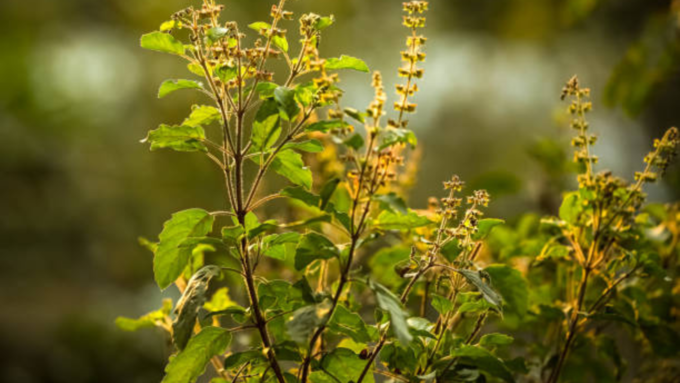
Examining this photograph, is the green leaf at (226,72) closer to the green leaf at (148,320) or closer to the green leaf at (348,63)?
the green leaf at (348,63)

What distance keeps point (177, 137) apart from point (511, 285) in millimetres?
348

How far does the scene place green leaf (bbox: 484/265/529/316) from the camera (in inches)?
21.3

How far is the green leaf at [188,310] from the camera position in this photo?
0.40 m

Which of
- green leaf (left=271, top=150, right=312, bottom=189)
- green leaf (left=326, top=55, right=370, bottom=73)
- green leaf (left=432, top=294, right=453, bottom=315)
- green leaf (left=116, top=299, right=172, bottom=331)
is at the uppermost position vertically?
green leaf (left=326, top=55, right=370, bottom=73)

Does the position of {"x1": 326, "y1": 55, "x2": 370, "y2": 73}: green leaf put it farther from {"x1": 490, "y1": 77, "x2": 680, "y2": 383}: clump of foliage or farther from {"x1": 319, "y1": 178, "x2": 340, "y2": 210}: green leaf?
{"x1": 490, "y1": 77, "x2": 680, "y2": 383}: clump of foliage

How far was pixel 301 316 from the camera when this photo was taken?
39cm

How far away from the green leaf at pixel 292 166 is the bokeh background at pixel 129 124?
4.89ft

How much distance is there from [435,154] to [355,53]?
1.60 feet

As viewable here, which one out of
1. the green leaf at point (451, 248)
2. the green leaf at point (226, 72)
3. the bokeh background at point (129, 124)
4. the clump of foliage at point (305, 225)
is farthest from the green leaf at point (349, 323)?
the bokeh background at point (129, 124)

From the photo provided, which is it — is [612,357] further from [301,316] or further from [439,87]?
[439,87]

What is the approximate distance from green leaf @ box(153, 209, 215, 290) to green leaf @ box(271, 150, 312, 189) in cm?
8

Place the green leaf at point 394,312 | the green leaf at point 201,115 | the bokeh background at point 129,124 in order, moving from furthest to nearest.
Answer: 1. the bokeh background at point 129,124
2. the green leaf at point 201,115
3. the green leaf at point 394,312

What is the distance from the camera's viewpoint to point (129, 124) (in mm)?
2326

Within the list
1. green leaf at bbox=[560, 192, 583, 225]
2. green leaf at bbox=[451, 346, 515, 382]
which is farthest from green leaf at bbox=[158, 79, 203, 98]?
green leaf at bbox=[560, 192, 583, 225]
